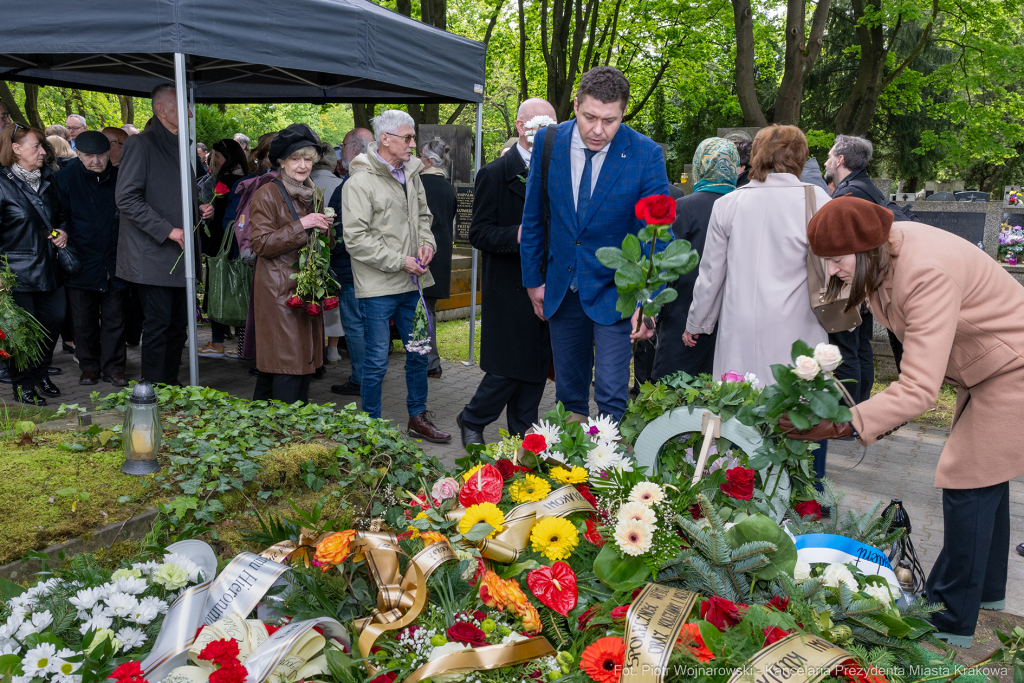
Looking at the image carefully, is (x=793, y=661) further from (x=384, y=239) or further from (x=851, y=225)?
(x=384, y=239)

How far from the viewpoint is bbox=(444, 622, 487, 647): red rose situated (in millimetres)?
1613

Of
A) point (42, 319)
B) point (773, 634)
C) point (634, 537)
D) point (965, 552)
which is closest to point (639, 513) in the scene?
Result: point (634, 537)

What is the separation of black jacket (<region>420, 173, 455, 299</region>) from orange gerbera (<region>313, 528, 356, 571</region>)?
13.6 feet

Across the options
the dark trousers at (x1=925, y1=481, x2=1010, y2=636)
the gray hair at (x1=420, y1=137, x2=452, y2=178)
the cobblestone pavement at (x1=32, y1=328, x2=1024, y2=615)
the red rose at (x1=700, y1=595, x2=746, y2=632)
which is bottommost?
the cobblestone pavement at (x1=32, y1=328, x2=1024, y2=615)

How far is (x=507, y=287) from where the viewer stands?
170 inches

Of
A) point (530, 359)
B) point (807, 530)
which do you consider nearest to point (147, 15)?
point (530, 359)

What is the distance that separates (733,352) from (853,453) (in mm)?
2816

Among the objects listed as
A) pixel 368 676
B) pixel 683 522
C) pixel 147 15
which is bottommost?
pixel 368 676

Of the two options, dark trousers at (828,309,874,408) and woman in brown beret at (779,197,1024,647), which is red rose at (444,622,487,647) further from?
dark trousers at (828,309,874,408)

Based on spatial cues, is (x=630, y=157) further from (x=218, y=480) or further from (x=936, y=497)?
(x=936, y=497)

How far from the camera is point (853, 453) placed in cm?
566

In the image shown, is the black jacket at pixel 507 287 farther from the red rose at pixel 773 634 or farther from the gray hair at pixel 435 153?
the red rose at pixel 773 634

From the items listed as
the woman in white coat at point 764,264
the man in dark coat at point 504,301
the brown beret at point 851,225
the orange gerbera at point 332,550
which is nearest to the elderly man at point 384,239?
the man in dark coat at point 504,301

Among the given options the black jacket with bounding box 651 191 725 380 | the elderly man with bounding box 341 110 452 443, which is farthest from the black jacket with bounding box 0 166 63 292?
the black jacket with bounding box 651 191 725 380
